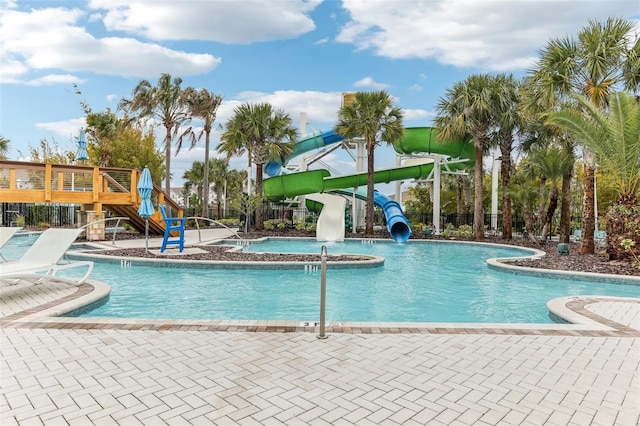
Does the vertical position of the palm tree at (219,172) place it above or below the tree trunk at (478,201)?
above

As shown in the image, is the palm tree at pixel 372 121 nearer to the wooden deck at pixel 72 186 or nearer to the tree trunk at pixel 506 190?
the tree trunk at pixel 506 190

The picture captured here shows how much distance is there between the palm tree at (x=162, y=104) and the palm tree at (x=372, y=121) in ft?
38.8

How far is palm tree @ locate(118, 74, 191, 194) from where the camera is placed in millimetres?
26609

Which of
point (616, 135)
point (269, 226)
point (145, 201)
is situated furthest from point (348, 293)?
point (269, 226)

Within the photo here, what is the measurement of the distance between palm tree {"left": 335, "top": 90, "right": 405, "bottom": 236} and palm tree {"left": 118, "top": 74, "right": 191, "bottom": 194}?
1183 centimetres

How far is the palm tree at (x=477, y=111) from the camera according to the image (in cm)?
1883

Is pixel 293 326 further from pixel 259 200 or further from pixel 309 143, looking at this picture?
pixel 309 143

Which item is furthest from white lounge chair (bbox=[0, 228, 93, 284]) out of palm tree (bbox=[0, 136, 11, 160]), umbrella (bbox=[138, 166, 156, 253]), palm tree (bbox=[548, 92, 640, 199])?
palm tree (bbox=[0, 136, 11, 160])

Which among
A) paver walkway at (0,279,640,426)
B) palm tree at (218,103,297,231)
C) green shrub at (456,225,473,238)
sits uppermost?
palm tree at (218,103,297,231)

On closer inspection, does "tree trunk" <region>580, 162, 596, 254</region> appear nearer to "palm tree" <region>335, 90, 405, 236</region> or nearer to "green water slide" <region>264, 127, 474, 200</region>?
"green water slide" <region>264, 127, 474, 200</region>

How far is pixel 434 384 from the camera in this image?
3537mm

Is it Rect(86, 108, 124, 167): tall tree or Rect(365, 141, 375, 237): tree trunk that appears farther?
Rect(86, 108, 124, 167): tall tree

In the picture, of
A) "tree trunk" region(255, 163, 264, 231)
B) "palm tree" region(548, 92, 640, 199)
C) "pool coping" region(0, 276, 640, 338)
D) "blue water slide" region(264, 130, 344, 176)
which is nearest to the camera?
"pool coping" region(0, 276, 640, 338)

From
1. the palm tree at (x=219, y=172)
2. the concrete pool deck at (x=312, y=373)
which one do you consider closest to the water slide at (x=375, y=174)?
the concrete pool deck at (x=312, y=373)
